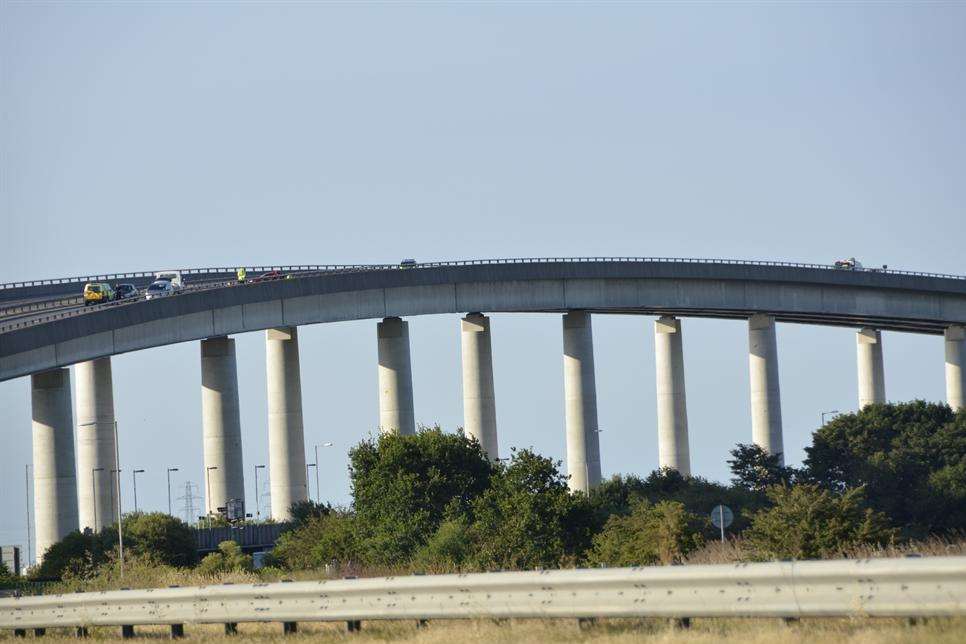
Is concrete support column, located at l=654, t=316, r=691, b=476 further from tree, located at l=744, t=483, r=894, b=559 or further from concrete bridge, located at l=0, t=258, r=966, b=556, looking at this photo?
tree, located at l=744, t=483, r=894, b=559

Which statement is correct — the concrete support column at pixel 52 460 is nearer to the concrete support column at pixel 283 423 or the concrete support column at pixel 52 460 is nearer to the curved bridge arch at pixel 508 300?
the curved bridge arch at pixel 508 300

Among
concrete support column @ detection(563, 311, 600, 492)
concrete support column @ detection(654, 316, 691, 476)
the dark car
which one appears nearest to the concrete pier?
the dark car

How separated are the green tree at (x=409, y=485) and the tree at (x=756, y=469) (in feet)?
121

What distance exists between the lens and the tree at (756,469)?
371ft

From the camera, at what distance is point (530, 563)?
55406 millimetres

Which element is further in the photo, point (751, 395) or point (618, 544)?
point (751, 395)

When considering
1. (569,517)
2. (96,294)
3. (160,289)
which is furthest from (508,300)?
(569,517)

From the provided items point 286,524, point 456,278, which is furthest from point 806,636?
point 456,278

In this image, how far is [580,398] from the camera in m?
110

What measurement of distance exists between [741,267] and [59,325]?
50841 millimetres

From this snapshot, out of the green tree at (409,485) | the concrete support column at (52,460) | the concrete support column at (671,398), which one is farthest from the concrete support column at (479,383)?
the concrete support column at (52,460)

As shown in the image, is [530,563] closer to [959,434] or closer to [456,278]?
[456,278]

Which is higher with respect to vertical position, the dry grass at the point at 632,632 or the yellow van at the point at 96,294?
the yellow van at the point at 96,294

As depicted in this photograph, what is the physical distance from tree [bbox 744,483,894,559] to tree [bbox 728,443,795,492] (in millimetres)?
70233
